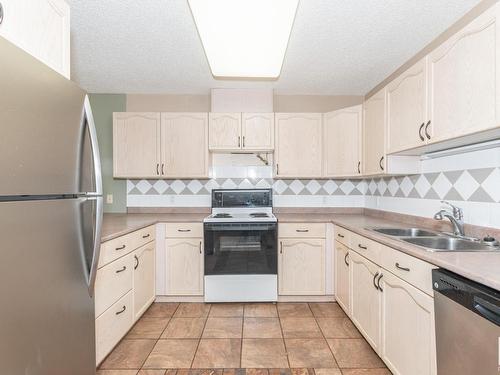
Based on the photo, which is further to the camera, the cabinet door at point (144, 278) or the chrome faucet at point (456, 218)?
the cabinet door at point (144, 278)

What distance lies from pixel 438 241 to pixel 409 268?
1.96ft

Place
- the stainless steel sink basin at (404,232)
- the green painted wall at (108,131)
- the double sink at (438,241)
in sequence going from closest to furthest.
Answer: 1. the double sink at (438,241)
2. the stainless steel sink basin at (404,232)
3. the green painted wall at (108,131)

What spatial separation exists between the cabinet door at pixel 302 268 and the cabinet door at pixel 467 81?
1.54m

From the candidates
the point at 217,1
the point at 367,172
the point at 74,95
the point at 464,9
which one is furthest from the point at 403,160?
the point at 74,95

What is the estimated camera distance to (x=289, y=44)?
2189mm

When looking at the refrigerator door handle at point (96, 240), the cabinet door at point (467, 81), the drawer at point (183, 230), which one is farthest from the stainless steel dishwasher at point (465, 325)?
the drawer at point (183, 230)

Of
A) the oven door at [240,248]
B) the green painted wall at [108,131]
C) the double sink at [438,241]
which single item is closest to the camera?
the double sink at [438,241]

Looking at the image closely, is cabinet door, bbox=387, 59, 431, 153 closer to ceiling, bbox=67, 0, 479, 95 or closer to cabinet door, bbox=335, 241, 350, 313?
ceiling, bbox=67, 0, 479, 95

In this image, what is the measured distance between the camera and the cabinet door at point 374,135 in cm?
238

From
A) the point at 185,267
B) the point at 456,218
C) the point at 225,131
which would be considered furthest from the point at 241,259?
the point at 456,218

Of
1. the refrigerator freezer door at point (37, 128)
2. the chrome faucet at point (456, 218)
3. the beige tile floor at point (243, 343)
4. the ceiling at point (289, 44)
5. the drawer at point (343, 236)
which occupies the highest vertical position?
the ceiling at point (289, 44)

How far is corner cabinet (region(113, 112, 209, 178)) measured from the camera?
302 centimetres

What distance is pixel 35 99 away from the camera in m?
0.93

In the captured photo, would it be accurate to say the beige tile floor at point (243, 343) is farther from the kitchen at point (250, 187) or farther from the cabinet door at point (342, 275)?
the cabinet door at point (342, 275)
